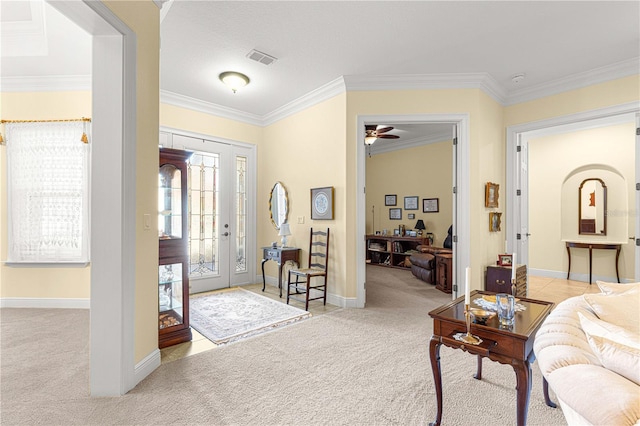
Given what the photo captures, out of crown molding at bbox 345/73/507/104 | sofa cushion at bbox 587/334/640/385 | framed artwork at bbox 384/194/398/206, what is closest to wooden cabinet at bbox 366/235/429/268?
framed artwork at bbox 384/194/398/206

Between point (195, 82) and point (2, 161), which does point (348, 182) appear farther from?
point (2, 161)

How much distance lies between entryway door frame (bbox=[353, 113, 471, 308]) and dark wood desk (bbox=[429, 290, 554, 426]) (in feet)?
6.84

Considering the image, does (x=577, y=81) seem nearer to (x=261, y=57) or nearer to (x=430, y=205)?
(x=430, y=205)

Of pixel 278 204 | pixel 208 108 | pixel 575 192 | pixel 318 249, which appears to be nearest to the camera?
pixel 318 249

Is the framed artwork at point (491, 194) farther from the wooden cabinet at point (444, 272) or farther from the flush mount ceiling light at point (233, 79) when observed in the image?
the flush mount ceiling light at point (233, 79)

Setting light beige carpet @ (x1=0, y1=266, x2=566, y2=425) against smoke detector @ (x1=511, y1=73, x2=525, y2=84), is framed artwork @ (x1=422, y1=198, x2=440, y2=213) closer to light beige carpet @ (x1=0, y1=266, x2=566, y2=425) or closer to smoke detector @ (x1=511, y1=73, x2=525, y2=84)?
smoke detector @ (x1=511, y1=73, x2=525, y2=84)

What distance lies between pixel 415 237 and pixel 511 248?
242 centimetres

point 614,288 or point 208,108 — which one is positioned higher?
point 208,108

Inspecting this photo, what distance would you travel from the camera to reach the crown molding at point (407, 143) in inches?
267

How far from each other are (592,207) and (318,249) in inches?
203

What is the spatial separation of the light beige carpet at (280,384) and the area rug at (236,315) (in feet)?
0.70

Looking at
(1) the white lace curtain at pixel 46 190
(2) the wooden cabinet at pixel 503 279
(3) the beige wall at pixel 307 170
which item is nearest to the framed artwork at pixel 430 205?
(2) the wooden cabinet at pixel 503 279

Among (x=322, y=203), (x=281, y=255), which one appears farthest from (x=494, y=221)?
(x=281, y=255)

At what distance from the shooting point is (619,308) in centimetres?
142
